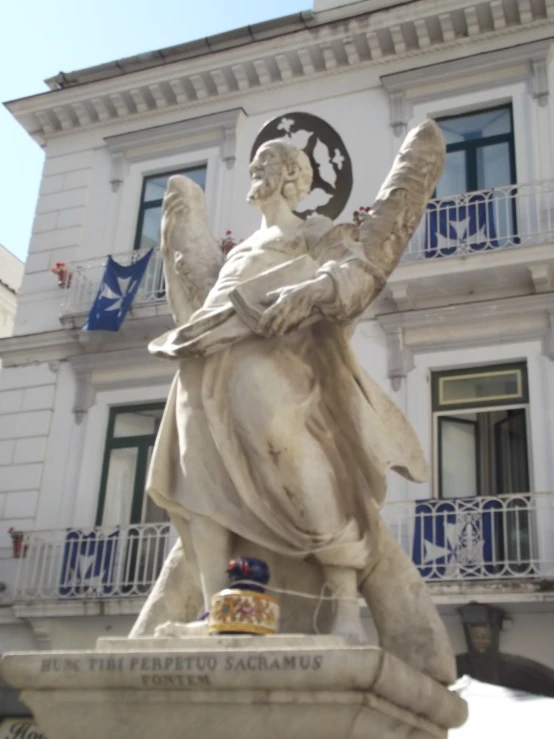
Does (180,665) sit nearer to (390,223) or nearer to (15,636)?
(390,223)

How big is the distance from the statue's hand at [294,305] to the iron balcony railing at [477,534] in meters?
8.30

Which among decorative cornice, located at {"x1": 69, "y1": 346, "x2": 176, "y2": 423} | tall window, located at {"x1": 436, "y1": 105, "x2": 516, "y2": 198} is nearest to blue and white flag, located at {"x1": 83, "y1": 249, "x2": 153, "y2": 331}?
decorative cornice, located at {"x1": 69, "y1": 346, "x2": 176, "y2": 423}

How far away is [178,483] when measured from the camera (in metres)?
3.75

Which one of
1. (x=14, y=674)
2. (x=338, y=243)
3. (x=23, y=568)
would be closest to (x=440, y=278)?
(x=23, y=568)

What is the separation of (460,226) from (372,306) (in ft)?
5.11

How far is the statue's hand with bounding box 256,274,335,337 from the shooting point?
3.57 metres

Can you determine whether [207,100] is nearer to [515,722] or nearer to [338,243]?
[515,722]

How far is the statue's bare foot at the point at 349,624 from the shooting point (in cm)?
328

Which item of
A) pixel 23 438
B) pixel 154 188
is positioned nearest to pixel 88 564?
pixel 23 438

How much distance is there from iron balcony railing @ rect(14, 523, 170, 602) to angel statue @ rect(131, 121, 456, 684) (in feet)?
30.7

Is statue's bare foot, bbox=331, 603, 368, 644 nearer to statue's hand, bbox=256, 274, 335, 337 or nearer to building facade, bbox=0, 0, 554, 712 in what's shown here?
statue's hand, bbox=256, 274, 335, 337

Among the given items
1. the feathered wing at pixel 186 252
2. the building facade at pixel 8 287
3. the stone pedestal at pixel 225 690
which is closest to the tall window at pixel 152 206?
the building facade at pixel 8 287

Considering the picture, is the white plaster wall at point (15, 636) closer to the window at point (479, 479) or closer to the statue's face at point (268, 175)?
the window at point (479, 479)

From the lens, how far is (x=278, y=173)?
4.28 metres
